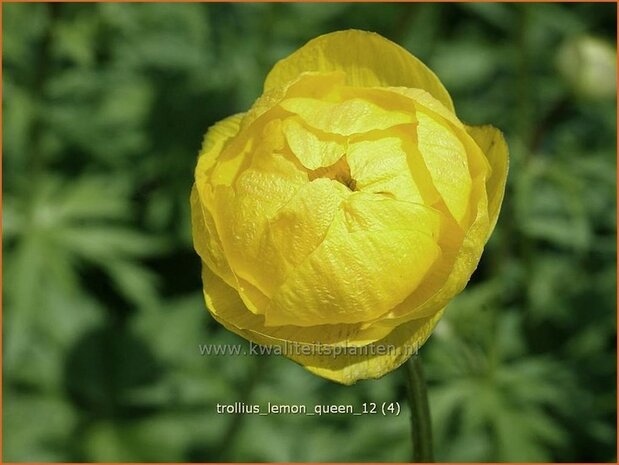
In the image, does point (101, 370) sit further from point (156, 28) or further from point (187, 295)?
point (156, 28)

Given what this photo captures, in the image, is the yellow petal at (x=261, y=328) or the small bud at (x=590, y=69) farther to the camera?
the small bud at (x=590, y=69)

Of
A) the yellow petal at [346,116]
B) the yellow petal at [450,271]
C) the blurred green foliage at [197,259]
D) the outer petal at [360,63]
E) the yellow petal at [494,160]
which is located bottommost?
the blurred green foliage at [197,259]

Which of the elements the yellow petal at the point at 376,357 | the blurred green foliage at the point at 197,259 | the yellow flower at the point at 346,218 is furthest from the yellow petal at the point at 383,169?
the blurred green foliage at the point at 197,259

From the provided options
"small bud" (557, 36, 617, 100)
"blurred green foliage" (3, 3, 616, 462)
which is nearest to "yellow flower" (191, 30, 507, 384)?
"blurred green foliage" (3, 3, 616, 462)

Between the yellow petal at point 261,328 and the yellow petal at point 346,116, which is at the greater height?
the yellow petal at point 346,116

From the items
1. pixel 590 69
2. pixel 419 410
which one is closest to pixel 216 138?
pixel 419 410

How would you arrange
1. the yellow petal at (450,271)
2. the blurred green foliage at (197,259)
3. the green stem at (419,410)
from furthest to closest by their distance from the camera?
the blurred green foliage at (197,259) < the green stem at (419,410) < the yellow petal at (450,271)

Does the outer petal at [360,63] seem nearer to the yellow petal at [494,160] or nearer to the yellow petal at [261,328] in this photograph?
the yellow petal at [494,160]
